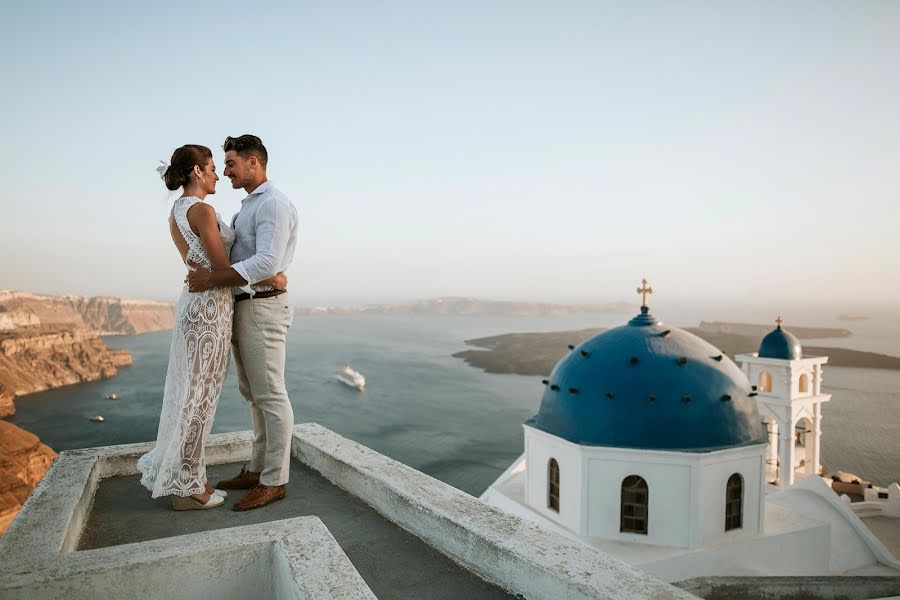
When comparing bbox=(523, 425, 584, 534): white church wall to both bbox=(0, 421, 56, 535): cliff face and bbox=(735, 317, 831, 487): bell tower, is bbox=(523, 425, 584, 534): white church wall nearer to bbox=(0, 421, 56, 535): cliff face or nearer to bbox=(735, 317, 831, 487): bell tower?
bbox=(735, 317, 831, 487): bell tower

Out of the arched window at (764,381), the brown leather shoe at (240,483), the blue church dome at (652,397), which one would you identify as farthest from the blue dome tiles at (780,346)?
the brown leather shoe at (240,483)

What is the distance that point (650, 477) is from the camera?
9.11 meters

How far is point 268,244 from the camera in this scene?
3.02m

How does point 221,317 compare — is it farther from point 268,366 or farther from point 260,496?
point 260,496

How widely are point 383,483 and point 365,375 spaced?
6388 cm

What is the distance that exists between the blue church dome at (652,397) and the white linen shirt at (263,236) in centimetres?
730

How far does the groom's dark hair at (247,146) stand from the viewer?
3.22 metres

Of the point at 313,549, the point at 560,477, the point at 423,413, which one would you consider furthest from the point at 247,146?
the point at 423,413

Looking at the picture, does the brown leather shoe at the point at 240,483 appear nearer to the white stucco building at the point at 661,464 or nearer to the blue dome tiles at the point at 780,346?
the white stucco building at the point at 661,464

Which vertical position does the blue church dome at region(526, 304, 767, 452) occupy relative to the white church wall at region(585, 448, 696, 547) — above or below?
above

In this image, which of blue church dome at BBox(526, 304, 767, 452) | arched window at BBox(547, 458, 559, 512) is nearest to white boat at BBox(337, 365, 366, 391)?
arched window at BBox(547, 458, 559, 512)

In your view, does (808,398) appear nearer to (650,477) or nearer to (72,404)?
(650,477)

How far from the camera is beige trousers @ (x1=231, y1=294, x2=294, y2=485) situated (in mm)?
3121

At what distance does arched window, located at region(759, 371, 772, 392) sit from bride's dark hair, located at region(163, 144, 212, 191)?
16.8 meters
